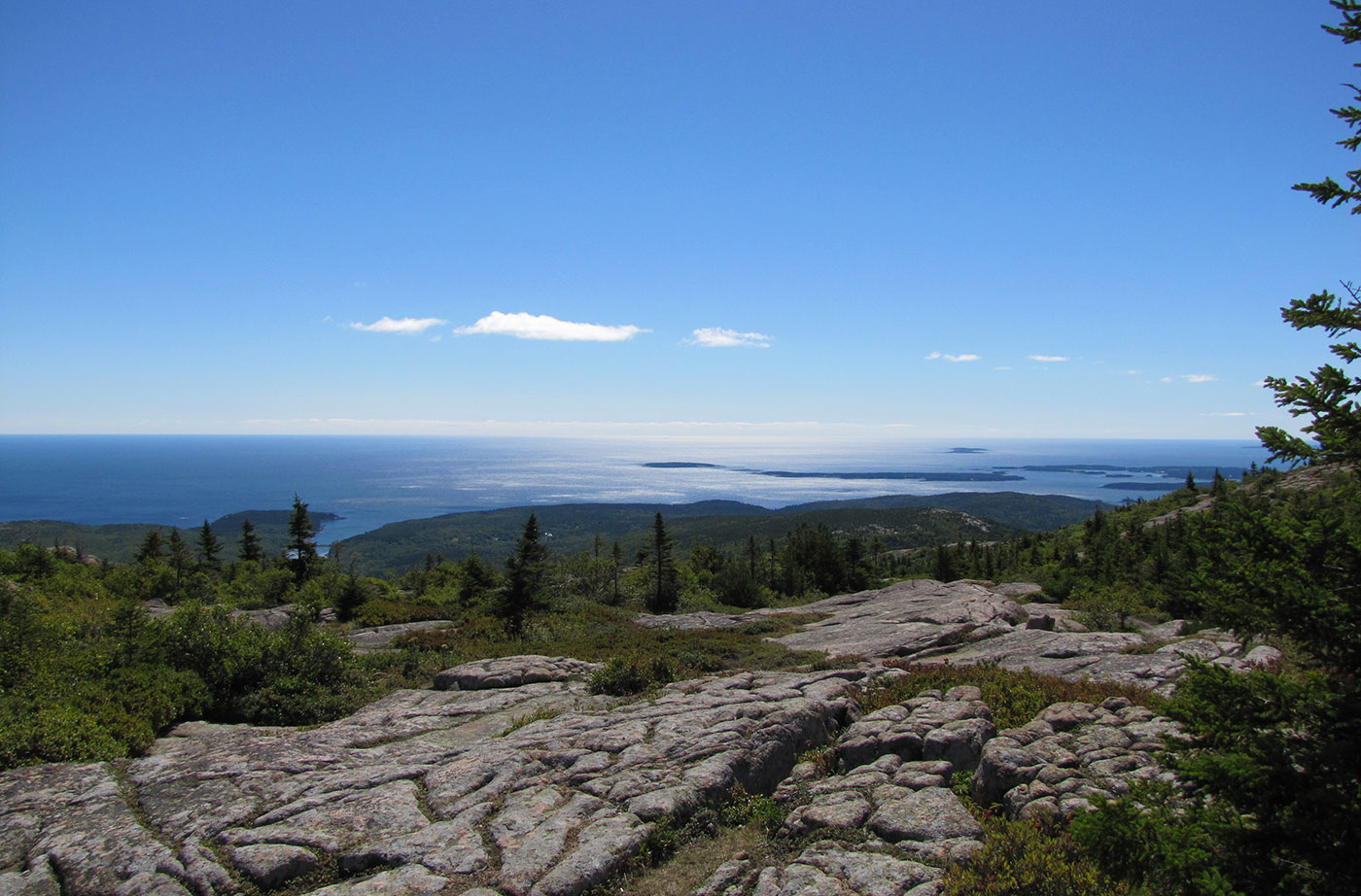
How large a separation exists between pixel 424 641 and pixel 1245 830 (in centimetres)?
2389

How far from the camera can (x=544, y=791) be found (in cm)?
952

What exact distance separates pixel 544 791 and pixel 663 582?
42.3 metres

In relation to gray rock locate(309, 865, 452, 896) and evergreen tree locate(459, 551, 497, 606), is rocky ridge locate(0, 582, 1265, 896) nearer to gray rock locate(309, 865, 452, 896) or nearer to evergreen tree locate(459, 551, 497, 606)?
gray rock locate(309, 865, 452, 896)

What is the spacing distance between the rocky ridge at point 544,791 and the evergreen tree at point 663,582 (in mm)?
33781

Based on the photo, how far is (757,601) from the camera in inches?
1996

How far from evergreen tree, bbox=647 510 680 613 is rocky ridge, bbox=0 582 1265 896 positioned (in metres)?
33.8

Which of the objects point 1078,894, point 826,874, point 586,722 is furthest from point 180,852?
point 1078,894

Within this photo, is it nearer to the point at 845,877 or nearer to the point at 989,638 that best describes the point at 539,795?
the point at 845,877

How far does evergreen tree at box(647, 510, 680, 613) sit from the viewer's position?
47.9m

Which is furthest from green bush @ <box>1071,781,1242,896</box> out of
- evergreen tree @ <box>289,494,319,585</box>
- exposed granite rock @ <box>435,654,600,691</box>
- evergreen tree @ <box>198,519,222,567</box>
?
evergreen tree @ <box>198,519,222,567</box>

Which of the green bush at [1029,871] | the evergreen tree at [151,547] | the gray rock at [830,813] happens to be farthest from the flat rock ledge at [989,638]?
the evergreen tree at [151,547]

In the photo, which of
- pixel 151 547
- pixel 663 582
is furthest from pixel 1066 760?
pixel 151 547

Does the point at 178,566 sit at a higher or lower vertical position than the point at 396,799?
lower

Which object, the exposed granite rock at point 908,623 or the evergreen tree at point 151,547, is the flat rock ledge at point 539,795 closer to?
the exposed granite rock at point 908,623
